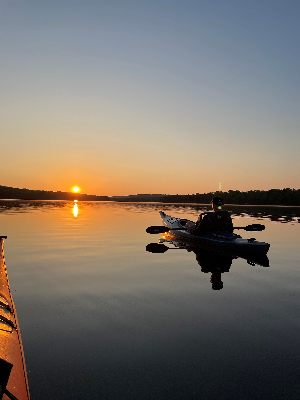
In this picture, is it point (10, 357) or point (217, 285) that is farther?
→ point (217, 285)

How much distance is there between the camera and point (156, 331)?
19.1 feet

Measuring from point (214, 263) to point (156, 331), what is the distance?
7393 millimetres

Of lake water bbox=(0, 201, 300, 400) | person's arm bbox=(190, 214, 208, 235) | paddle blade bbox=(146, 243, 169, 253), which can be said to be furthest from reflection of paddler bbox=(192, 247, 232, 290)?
paddle blade bbox=(146, 243, 169, 253)

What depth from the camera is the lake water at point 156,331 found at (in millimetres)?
4168

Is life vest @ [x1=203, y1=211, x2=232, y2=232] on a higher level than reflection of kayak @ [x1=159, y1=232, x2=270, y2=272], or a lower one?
higher

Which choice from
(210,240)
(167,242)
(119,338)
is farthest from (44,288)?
(167,242)

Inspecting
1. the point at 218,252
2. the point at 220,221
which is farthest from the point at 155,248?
the point at 220,221

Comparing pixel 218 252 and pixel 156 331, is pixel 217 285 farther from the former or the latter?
pixel 218 252

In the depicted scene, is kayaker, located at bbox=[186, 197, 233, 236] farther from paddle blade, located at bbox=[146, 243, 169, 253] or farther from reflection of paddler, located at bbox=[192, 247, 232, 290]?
paddle blade, located at bbox=[146, 243, 169, 253]

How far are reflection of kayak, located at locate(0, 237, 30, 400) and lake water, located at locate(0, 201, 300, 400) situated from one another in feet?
2.14

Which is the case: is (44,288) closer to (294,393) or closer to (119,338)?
(119,338)

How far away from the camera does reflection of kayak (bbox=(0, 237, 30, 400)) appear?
7.71 feet

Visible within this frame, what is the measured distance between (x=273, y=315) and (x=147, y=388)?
146 inches

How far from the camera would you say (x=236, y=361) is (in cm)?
→ 479
